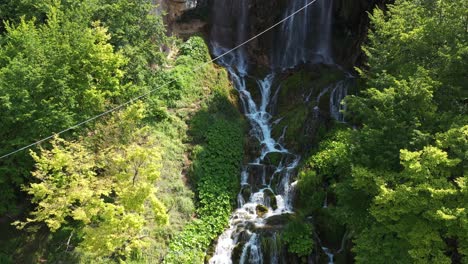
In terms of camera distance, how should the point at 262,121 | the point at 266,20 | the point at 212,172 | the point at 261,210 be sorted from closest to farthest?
1. the point at 261,210
2. the point at 212,172
3. the point at 262,121
4. the point at 266,20

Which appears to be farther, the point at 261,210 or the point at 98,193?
the point at 261,210

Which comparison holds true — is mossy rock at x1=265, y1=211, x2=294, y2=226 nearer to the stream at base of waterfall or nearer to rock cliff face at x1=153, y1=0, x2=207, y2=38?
the stream at base of waterfall

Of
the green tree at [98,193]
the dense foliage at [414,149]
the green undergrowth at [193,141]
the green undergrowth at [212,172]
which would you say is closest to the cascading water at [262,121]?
the green undergrowth at [212,172]

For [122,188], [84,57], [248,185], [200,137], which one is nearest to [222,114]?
[200,137]

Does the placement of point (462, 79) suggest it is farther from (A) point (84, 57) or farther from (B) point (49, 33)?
(B) point (49, 33)

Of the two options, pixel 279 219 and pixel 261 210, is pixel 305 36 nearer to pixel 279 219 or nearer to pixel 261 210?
pixel 261 210

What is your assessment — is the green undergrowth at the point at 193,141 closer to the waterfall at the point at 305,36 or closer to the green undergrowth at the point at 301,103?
the green undergrowth at the point at 301,103

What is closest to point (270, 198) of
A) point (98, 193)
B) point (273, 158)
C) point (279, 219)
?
point (279, 219)
